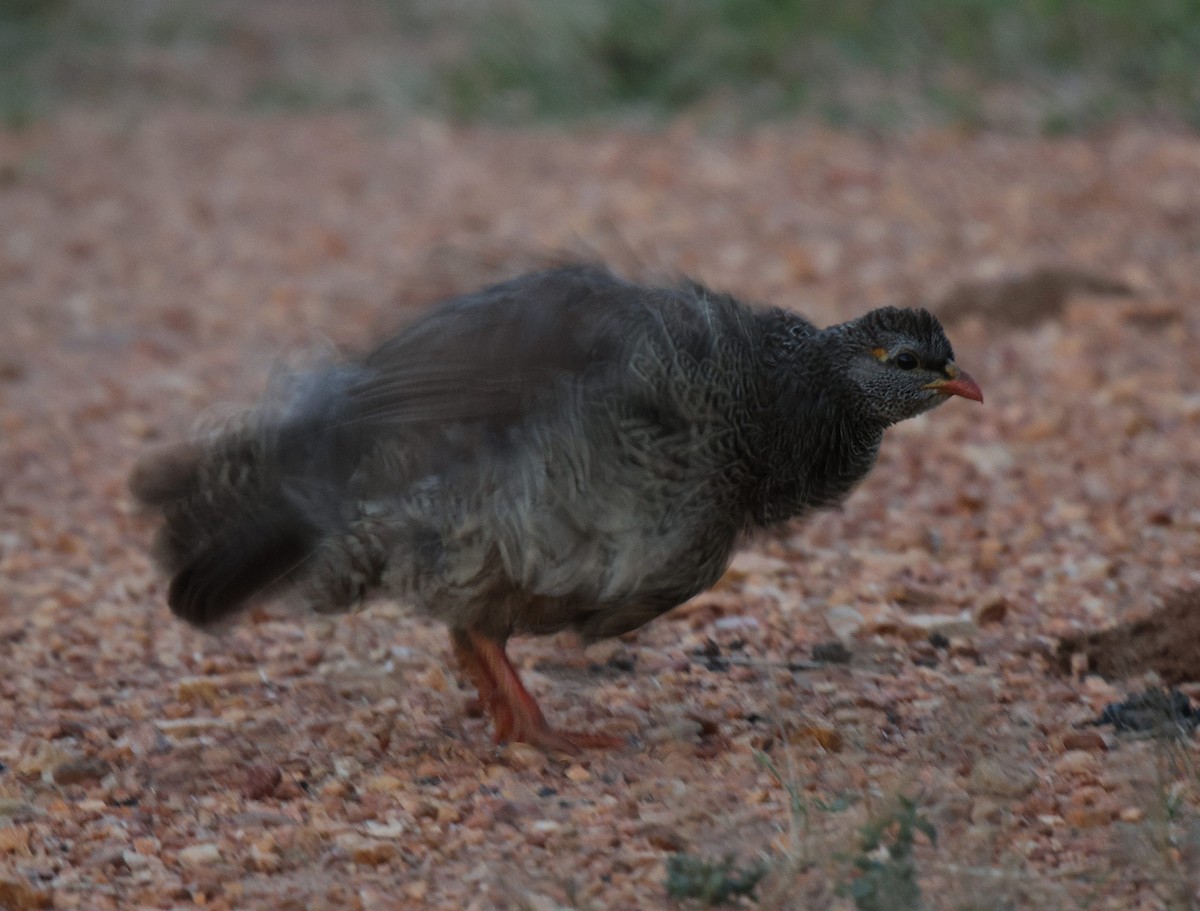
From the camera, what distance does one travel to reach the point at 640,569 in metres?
3.97

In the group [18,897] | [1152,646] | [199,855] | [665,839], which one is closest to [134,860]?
[199,855]

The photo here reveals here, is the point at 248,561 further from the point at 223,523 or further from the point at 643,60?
the point at 643,60

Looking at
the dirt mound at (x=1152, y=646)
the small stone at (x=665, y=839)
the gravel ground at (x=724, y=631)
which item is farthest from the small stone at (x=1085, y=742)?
the small stone at (x=665, y=839)

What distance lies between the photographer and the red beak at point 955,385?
4281 millimetres

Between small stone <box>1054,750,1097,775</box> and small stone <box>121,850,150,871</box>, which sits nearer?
small stone <box>121,850,150,871</box>

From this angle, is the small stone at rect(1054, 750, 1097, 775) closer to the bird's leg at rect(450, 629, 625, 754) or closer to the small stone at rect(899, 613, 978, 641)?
the small stone at rect(899, 613, 978, 641)

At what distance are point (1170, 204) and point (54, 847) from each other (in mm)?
6027

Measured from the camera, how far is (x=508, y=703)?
4.23 meters

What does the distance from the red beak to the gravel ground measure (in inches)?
19.8

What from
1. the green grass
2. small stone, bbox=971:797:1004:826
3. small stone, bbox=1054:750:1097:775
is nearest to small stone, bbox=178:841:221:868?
small stone, bbox=971:797:1004:826

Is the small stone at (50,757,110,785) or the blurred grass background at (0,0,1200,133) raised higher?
the small stone at (50,757,110,785)

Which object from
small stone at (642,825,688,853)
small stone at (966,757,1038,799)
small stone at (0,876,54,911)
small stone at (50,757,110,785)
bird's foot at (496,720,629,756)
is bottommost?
small stone at (50,757,110,785)

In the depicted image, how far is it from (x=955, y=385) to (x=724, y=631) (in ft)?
3.39

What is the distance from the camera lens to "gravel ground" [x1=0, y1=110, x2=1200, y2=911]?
3516mm
